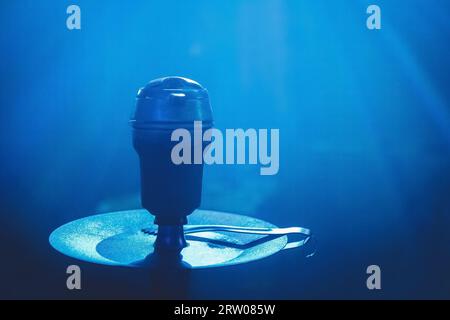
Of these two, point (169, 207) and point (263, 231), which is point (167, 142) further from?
point (263, 231)

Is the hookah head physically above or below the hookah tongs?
above

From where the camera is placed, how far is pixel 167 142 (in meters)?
0.50

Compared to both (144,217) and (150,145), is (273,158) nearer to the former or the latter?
(144,217)

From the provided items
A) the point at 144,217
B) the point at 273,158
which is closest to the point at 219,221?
the point at 144,217

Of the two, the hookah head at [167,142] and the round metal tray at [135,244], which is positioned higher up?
the hookah head at [167,142]

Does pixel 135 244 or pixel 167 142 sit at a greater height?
pixel 167 142

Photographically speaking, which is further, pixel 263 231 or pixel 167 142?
pixel 263 231

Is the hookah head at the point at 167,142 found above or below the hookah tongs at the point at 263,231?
above

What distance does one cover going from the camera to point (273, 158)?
1.25 m

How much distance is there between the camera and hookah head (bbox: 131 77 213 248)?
0.50m

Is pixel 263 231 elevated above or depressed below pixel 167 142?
below

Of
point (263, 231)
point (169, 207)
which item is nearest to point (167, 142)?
point (169, 207)

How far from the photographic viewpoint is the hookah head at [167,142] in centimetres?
50

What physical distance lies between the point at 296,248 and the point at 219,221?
0.21 meters
